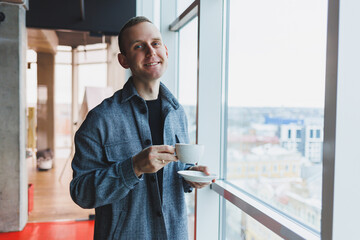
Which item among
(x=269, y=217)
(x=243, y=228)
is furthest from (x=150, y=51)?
(x=243, y=228)

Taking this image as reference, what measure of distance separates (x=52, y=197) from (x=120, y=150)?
4106mm

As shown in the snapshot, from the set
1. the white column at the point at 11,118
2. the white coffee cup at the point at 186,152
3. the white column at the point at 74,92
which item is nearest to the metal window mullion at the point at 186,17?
the white coffee cup at the point at 186,152

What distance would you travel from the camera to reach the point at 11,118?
3811mm

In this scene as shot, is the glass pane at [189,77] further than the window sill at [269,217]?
Yes

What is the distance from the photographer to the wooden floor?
4324 millimetres

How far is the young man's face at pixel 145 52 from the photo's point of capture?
1297 mm

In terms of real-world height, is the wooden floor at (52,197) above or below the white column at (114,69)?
below

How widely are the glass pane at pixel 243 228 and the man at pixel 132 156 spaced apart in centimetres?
59

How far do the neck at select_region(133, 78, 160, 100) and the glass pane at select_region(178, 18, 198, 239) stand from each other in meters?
1.57

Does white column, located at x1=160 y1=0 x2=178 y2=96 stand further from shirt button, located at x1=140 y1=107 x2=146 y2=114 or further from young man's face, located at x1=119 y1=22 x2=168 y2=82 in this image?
shirt button, located at x1=140 y1=107 x2=146 y2=114

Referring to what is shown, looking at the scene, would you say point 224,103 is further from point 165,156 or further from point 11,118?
point 11,118

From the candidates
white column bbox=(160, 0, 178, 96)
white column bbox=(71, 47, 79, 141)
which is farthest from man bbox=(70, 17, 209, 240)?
white column bbox=(71, 47, 79, 141)

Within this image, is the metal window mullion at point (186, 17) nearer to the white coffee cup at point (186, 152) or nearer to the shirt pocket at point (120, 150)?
the shirt pocket at point (120, 150)

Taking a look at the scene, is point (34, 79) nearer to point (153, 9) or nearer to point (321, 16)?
point (153, 9)
